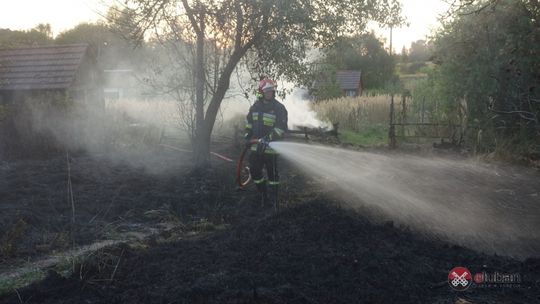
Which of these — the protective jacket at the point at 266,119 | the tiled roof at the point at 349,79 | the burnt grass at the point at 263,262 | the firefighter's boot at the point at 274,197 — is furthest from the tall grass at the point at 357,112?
the tiled roof at the point at 349,79

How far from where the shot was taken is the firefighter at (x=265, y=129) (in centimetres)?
777

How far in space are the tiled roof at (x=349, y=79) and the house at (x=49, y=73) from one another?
81.3 ft

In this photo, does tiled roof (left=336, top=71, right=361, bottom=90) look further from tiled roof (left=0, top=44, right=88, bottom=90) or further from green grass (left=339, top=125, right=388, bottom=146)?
tiled roof (left=0, top=44, right=88, bottom=90)

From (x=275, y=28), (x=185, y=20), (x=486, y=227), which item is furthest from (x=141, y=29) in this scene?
(x=486, y=227)

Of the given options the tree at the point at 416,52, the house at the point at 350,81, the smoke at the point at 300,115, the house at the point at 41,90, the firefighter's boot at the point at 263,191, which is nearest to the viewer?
the firefighter's boot at the point at 263,191

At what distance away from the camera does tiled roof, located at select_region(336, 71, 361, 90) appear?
3933cm

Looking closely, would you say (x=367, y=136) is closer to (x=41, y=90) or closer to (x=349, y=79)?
(x=41, y=90)

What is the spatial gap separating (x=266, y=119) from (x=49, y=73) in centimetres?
1098

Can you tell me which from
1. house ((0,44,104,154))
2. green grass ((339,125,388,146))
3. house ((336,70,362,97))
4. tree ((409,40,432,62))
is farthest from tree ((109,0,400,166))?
tree ((409,40,432,62))

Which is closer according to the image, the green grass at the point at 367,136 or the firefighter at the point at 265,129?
the firefighter at the point at 265,129

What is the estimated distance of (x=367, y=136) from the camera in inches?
697

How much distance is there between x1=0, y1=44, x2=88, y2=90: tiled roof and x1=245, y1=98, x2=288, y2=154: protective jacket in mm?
9544

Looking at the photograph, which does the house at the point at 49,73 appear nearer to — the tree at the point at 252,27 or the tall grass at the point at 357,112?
the tree at the point at 252,27

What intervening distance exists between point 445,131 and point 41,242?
11.7 meters
